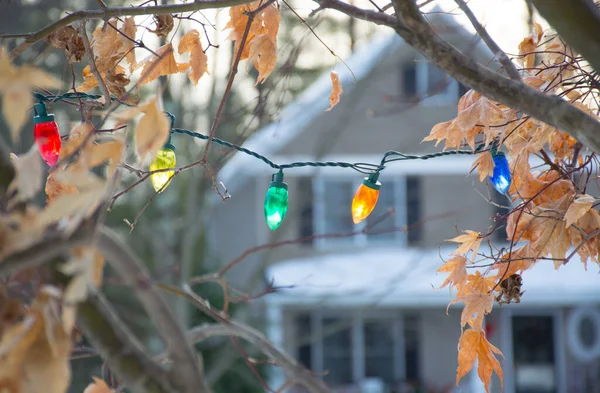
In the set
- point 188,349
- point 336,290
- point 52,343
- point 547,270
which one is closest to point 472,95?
point 188,349

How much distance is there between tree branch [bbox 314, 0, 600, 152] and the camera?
1.49 m

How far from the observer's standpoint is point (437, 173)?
1234cm

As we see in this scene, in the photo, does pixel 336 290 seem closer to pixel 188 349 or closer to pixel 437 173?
pixel 437 173

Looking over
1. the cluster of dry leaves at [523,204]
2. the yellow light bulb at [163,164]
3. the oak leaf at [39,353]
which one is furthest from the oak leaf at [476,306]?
the oak leaf at [39,353]

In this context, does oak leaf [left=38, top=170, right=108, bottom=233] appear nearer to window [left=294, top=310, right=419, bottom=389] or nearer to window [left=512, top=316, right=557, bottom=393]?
window [left=294, top=310, right=419, bottom=389]

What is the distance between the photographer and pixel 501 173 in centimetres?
234

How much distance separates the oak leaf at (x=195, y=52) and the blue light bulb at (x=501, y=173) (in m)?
1.01

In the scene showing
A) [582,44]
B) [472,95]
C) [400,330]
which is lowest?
[400,330]

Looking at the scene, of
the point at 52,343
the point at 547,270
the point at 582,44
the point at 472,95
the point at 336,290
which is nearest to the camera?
the point at 52,343

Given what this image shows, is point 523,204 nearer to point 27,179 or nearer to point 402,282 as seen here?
point 27,179

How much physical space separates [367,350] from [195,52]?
11.0 metres

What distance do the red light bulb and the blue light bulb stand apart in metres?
1.41

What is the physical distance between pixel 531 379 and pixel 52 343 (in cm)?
1274

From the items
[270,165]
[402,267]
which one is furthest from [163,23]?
[402,267]
